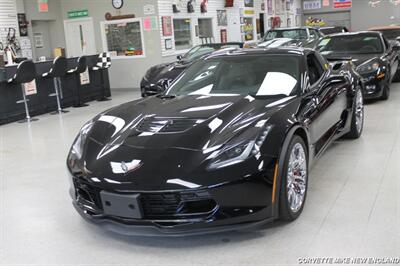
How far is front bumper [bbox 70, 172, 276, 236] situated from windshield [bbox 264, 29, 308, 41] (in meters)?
9.86

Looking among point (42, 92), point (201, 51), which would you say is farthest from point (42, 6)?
point (201, 51)

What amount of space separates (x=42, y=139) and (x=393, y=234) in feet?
16.8

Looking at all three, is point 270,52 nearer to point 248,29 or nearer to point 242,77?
point 242,77

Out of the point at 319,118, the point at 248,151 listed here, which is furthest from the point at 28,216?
the point at 319,118

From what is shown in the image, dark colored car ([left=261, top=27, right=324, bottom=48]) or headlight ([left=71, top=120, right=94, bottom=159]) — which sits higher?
dark colored car ([left=261, top=27, right=324, bottom=48])

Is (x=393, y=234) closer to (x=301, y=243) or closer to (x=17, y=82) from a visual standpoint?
(x=301, y=243)

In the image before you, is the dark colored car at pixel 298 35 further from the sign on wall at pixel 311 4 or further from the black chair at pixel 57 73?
the sign on wall at pixel 311 4

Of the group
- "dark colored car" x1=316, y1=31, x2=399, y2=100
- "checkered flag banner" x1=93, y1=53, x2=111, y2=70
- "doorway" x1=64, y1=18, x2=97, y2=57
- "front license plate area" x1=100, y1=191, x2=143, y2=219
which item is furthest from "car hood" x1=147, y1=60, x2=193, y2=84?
"front license plate area" x1=100, y1=191, x2=143, y2=219

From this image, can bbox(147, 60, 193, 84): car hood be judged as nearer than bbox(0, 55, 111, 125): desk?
No

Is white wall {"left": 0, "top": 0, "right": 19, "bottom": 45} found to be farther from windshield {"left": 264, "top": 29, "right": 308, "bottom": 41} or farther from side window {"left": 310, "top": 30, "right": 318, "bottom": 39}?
side window {"left": 310, "top": 30, "right": 318, "bottom": 39}

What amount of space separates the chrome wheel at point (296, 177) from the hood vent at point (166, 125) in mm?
668

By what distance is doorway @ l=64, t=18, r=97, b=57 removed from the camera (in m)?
12.4

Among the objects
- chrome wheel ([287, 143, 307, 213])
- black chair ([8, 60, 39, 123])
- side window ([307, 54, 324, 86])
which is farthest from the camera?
black chair ([8, 60, 39, 123])

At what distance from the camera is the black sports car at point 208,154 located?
2568 mm
